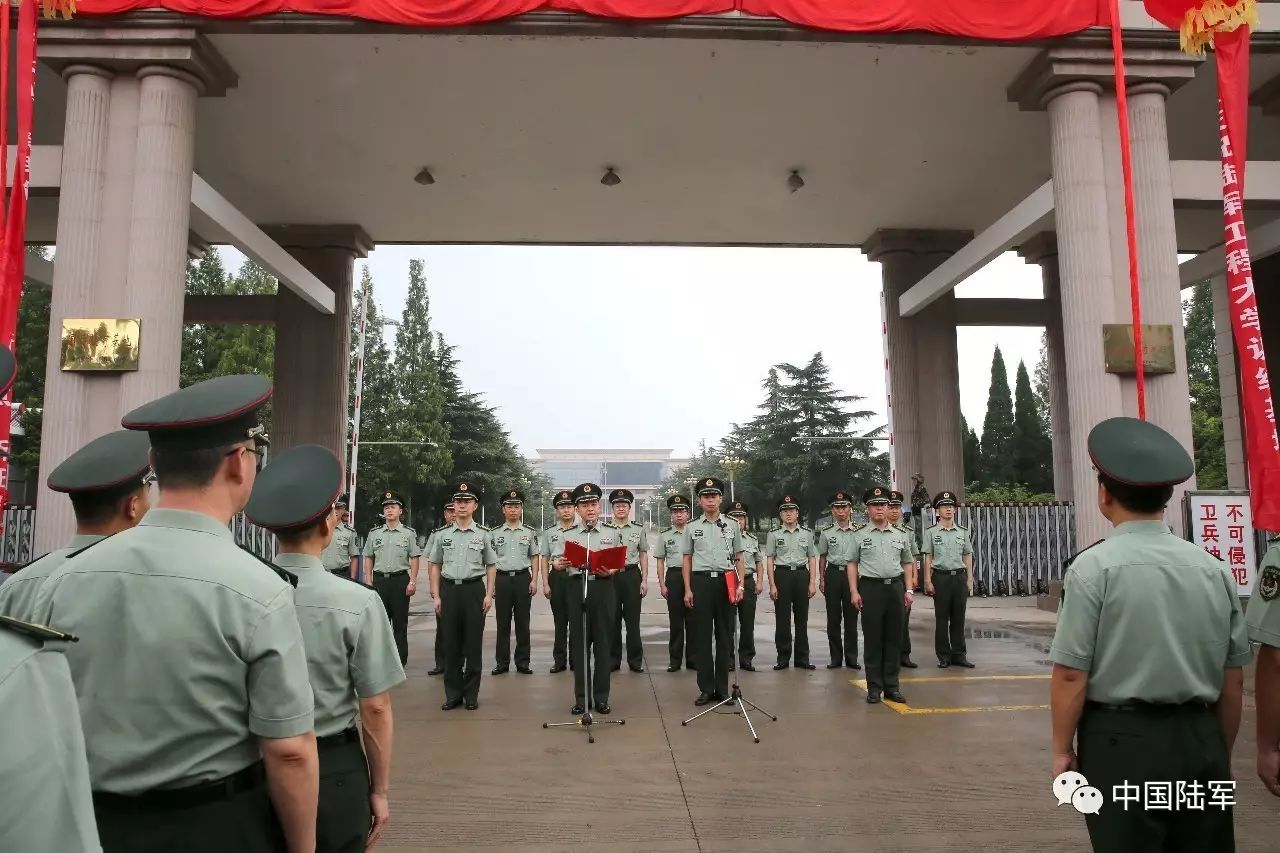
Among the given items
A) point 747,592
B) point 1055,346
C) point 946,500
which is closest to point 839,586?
point 747,592

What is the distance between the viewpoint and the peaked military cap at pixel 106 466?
2.19 meters

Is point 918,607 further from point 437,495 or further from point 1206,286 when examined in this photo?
point 1206,286

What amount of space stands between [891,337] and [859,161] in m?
4.19

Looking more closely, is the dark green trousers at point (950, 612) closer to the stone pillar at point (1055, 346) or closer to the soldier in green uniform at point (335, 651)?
the soldier in green uniform at point (335, 651)

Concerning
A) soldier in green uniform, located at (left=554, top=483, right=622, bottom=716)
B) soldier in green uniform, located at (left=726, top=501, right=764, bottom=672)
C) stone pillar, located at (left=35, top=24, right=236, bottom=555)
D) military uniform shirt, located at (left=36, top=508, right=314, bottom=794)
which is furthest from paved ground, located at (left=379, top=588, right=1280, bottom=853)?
stone pillar, located at (left=35, top=24, right=236, bottom=555)

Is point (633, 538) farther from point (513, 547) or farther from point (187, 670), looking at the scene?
point (187, 670)

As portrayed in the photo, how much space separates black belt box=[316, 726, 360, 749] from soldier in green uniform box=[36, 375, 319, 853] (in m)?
0.79

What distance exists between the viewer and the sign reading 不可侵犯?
8.61 meters

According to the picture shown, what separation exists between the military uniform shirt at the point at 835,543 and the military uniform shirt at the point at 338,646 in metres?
6.88

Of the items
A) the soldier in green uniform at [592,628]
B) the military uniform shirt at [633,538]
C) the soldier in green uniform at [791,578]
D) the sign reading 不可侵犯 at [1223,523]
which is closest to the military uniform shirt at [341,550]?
the military uniform shirt at [633,538]

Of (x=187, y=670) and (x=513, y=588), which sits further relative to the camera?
(x=513, y=588)

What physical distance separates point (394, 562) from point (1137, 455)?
750cm

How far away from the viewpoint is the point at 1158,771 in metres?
2.37

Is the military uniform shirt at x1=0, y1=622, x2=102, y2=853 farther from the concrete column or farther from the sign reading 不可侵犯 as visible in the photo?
the concrete column
